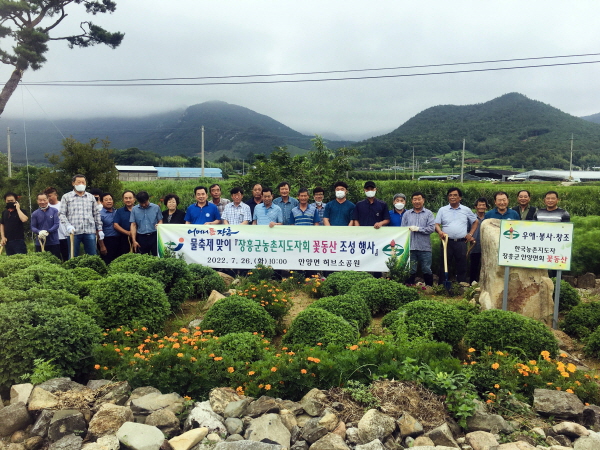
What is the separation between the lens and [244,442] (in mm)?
3113

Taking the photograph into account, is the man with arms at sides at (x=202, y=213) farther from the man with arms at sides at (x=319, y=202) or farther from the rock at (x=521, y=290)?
the rock at (x=521, y=290)

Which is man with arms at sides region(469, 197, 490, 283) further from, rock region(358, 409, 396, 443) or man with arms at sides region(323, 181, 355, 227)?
rock region(358, 409, 396, 443)

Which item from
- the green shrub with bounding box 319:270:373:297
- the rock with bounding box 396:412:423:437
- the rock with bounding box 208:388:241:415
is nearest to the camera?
the rock with bounding box 396:412:423:437

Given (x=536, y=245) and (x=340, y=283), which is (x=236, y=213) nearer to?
(x=340, y=283)

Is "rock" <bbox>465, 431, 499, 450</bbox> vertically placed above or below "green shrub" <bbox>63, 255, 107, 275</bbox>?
below

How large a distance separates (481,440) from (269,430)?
1.52 m

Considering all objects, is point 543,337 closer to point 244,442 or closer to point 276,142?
point 244,442

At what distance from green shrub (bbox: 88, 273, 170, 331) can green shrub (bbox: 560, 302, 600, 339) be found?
550 cm

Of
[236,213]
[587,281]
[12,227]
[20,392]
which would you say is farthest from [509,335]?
[12,227]

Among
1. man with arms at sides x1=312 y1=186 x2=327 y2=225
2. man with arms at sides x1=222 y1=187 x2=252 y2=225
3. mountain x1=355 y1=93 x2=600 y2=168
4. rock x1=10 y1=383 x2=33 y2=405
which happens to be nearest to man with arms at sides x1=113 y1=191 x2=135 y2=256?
man with arms at sides x1=222 y1=187 x2=252 y2=225

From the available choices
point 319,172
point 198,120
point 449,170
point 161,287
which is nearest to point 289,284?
point 161,287

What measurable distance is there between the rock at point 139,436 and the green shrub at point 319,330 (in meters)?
1.98

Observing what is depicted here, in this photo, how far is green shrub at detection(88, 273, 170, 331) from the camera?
5.61m

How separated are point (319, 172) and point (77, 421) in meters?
10.7
